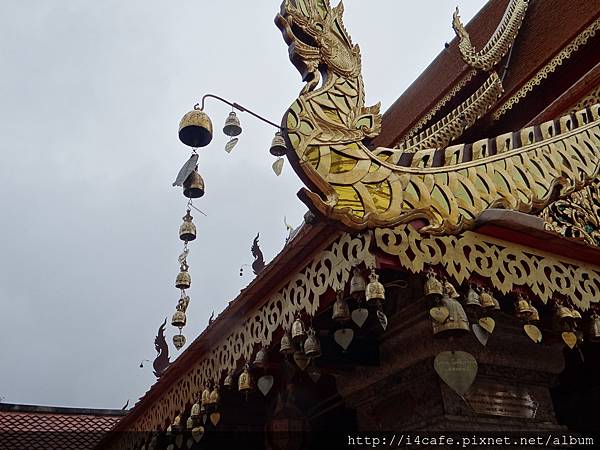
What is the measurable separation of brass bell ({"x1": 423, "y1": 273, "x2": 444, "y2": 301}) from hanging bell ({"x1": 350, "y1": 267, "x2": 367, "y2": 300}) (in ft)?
0.70

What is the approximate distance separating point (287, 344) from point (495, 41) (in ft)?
15.2

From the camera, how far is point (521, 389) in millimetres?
2615

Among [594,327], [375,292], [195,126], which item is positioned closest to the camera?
[375,292]

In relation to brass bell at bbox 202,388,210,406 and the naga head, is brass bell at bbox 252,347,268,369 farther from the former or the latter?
the naga head

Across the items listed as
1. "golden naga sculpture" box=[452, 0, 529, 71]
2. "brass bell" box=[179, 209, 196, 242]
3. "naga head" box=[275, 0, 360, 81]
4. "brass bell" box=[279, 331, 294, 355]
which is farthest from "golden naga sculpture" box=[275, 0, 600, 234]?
"golden naga sculpture" box=[452, 0, 529, 71]

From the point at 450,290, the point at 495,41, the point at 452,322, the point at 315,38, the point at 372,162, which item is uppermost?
Answer: the point at 495,41

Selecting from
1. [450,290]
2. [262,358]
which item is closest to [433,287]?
[450,290]

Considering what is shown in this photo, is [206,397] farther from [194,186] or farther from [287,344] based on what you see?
[194,186]

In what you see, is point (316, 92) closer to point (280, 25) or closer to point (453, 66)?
point (280, 25)

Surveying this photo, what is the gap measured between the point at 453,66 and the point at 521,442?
589cm

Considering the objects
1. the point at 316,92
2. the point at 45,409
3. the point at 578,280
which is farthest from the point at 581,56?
the point at 45,409

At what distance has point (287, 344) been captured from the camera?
2.28m

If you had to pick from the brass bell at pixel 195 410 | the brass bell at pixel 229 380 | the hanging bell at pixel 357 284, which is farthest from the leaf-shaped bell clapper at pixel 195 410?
the hanging bell at pixel 357 284

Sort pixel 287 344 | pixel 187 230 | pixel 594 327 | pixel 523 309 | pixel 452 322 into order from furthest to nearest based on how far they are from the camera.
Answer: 1. pixel 187 230
2. pixel 594 327
3. pixel 287 344
4. pixel 523 309
5. pixel 452 322
